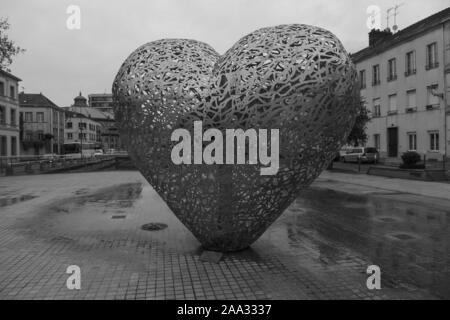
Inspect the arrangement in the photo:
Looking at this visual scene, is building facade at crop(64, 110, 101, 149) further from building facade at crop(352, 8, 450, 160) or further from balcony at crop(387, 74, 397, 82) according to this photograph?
balcony at crop(387, 74, 397, 82)

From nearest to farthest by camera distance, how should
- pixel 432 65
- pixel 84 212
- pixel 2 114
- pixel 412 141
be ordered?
pixel 84 212, pixel 432 65, pixel 412 141, pixel 2 114

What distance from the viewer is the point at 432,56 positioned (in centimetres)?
2805

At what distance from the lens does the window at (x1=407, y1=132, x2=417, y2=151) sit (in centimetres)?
3008

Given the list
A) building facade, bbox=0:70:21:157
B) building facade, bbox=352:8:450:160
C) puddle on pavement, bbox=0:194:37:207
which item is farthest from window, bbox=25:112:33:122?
puddle on pavement, bbox=0:194:37:207

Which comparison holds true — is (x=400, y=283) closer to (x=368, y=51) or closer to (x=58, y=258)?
(x=58, y=258)

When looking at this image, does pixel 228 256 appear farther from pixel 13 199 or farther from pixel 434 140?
pixel 434 140

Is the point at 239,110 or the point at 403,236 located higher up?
the point at 239,110

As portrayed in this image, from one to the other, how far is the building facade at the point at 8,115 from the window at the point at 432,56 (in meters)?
42.4

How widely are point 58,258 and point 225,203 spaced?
284 centimetres

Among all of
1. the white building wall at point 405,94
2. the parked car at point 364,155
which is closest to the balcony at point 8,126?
the parked car at point 364,155

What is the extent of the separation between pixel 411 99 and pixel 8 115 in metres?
Result: 42.4

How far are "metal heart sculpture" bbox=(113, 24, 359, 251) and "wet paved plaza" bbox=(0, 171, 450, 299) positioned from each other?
0.81 meters

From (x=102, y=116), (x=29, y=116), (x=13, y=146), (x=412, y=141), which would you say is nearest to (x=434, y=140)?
(x=412, y=141)

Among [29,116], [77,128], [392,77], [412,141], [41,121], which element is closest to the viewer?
[412,141]
